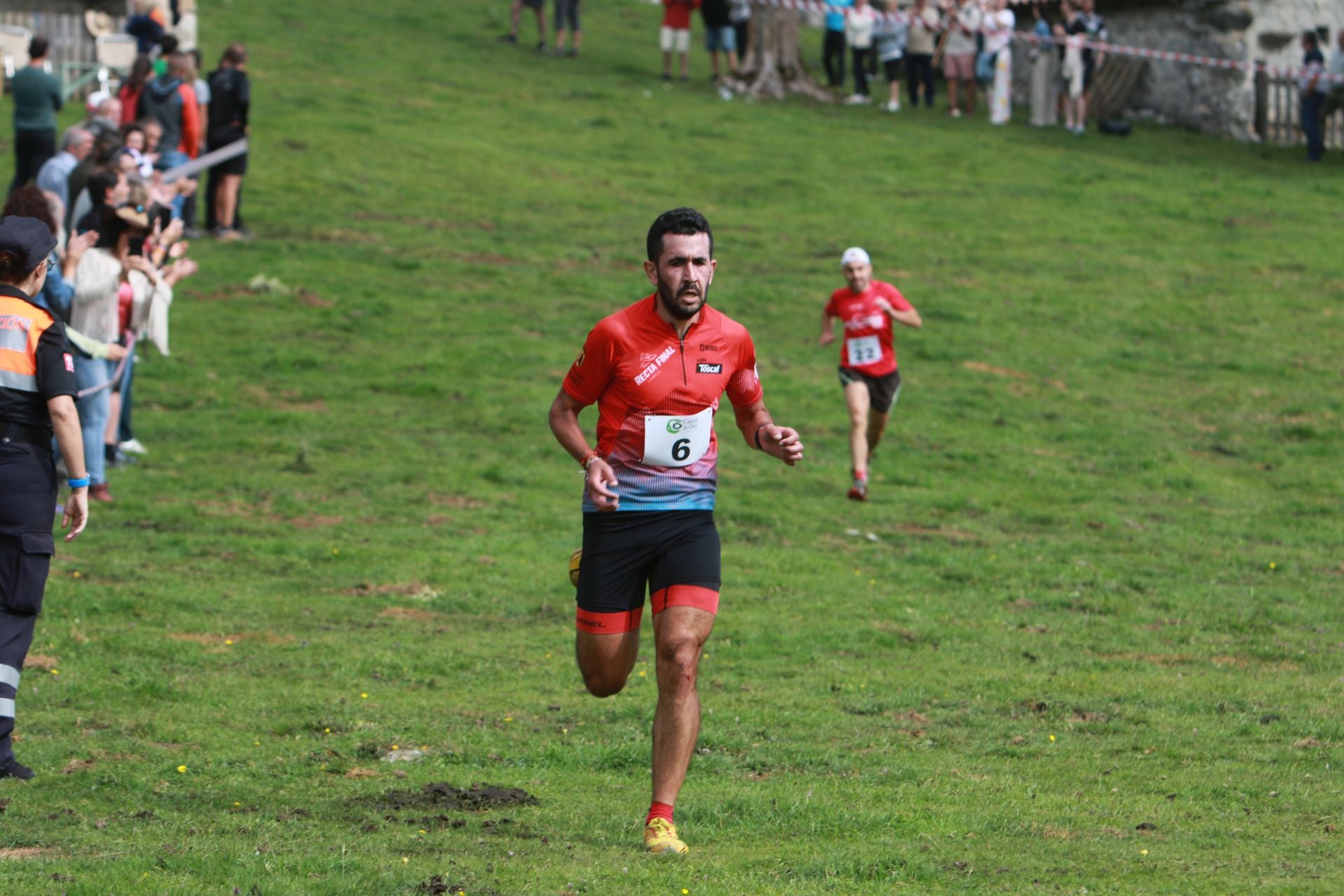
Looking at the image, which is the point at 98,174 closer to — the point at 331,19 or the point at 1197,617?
the point at 1197,617

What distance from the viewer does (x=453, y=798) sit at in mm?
7562

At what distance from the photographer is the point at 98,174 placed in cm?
1332

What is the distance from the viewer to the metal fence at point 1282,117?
1273 inches

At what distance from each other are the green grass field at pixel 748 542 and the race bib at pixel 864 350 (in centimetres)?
143

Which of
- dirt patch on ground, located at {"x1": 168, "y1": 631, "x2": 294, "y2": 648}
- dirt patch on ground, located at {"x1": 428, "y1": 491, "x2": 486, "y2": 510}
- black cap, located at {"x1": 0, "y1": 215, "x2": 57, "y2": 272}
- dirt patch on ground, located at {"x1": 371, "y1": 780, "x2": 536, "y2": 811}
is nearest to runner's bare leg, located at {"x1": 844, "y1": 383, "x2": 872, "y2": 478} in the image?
dirt patch on ground, located at {"x1": 428, "y1": 491, "x2": 486, "y2": 510}

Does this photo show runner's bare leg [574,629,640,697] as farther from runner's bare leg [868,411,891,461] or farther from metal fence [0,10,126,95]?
metal fence [0,10,126,95]

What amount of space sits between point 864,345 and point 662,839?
9.51 meters

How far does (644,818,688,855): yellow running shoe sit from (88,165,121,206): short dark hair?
8.97 m

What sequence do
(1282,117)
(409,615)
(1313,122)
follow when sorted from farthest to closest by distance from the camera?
1. (1282,117)
2. (1313,122)
3. (409,615)

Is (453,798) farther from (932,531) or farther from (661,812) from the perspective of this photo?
(932,531)

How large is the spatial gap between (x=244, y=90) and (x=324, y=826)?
54.5 ft

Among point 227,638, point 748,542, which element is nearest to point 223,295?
point 748,542

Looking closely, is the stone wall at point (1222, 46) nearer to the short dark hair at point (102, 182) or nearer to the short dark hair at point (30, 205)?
the short dark hair at point (102, 182)

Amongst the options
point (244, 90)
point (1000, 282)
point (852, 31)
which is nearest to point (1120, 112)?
Result: point (852, 31)
